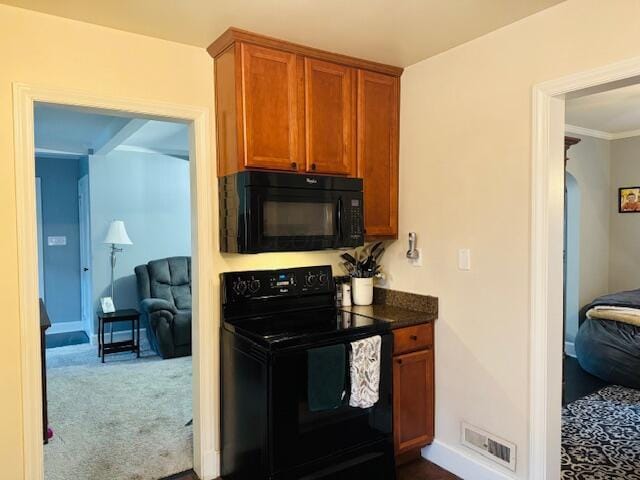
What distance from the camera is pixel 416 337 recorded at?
8.85 ft

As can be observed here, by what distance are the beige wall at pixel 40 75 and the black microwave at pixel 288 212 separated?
655 millimetres

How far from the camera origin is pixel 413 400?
2693mm

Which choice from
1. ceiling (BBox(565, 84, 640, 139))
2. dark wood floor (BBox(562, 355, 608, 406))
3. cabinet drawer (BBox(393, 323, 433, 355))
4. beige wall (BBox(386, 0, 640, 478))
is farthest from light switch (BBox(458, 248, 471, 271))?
dark wood floor (BBox(562, 355, 608, 406))

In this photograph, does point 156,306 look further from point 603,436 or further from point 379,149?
point 603,436

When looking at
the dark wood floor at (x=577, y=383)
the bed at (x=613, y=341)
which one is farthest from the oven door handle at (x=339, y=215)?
the bed at (x=613, y=341)

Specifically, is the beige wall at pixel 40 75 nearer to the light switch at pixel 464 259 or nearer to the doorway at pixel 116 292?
the doorway at pixel 116 292

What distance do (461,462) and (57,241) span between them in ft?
19.4

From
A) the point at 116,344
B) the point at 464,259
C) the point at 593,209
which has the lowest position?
the point at 116,344

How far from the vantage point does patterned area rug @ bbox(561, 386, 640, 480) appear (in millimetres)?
2650

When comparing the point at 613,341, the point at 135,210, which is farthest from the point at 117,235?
the point at 613,341

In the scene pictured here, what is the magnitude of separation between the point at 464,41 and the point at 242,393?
7.22ft

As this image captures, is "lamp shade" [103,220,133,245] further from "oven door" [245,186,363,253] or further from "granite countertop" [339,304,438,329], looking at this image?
"oven door" [245,186,363,253]

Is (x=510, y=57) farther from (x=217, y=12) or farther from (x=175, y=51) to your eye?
(x=175, y=51)

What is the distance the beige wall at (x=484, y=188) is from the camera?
212cm
